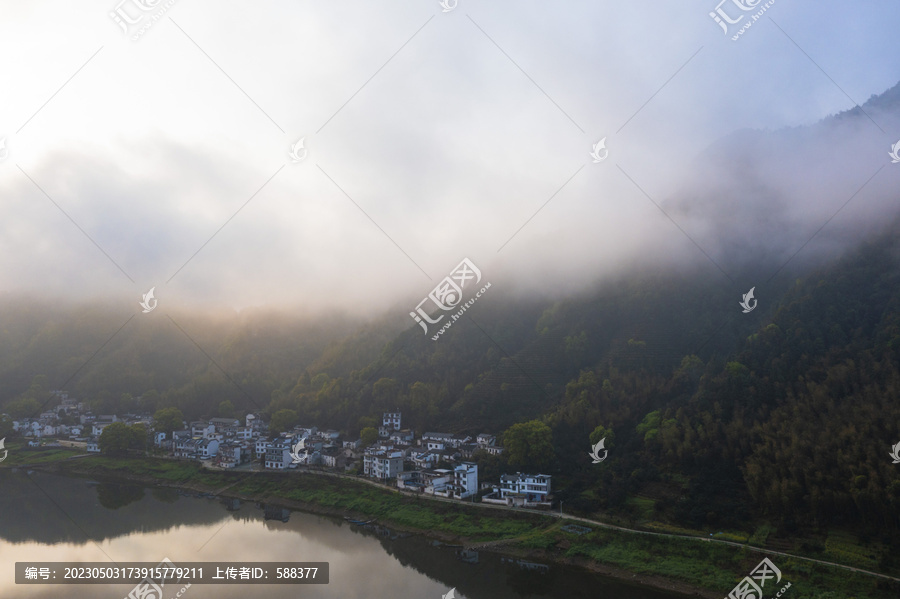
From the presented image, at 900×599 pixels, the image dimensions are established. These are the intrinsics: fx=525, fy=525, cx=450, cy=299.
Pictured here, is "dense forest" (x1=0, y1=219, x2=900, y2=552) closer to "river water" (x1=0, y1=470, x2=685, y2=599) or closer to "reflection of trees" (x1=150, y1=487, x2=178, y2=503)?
"river water" (x1=0, y1=470, x2=685, y2=599)

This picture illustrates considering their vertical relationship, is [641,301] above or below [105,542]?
above

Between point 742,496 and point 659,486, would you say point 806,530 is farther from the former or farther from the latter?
point 659,486

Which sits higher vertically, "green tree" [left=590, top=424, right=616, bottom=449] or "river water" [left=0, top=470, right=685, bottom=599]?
"green tree" [left=590, top=424, right=616, bottom=449]

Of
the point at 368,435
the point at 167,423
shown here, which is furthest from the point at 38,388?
the point at 368,435

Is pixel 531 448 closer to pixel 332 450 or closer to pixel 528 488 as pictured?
pixel 528 488

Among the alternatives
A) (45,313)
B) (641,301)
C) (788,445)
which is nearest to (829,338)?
(788,445)

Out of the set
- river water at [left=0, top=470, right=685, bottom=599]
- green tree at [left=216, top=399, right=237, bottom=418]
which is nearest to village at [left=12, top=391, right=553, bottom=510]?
green tree at [left=216, top=399, right=237, bottom=418]
